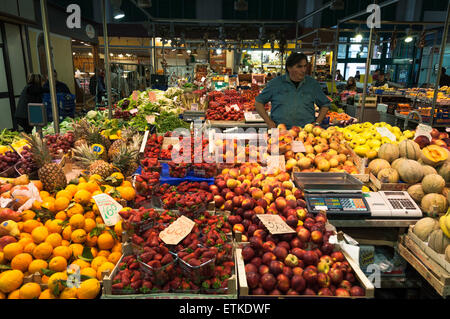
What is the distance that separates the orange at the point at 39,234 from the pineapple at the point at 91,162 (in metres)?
0.80

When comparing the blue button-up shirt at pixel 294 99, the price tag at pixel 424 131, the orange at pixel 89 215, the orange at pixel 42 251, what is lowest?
the orange at pixel 42 251

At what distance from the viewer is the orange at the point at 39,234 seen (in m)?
1.95

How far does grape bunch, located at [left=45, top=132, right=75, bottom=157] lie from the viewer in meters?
3.21

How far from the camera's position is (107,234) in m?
2.06

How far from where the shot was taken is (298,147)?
10.2ft

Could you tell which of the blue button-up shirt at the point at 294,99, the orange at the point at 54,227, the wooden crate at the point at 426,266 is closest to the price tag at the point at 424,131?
the wooden crate at the point at 426,266

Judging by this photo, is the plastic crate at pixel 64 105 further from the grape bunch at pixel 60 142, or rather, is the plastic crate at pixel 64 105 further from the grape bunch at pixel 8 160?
the grape bunch at pixel 8 160

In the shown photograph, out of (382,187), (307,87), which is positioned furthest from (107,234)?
(307,87)

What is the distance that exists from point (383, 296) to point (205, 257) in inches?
71.7

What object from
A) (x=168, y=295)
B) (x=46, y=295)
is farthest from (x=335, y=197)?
(x=46, y=295)

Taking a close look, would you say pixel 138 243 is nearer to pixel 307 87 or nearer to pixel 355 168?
pixel 355 168

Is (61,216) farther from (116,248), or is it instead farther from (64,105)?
(64,105)

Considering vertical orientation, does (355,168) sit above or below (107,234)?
above


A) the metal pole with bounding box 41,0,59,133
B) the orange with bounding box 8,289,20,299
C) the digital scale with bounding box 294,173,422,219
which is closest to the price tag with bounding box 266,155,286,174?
the digital scale with bounding box 294,173,422,219
